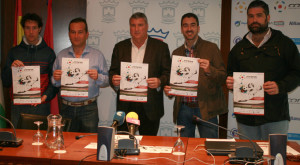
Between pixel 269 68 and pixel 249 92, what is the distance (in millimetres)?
388

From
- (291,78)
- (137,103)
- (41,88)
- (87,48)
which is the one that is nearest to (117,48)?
(87,48)

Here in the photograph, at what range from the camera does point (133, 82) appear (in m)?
4.03

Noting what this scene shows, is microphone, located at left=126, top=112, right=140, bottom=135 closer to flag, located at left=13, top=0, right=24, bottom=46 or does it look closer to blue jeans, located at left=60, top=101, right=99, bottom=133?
blue jeans, located at left=60, top=101, right=99, bottom=133

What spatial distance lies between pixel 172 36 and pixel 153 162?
9.55 feet

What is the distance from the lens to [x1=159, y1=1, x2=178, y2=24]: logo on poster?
195 inches

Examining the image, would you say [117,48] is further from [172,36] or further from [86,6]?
[86,6]

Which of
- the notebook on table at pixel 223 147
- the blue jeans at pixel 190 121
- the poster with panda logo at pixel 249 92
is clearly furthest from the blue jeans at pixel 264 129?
the notebook on table at pixel 223 147

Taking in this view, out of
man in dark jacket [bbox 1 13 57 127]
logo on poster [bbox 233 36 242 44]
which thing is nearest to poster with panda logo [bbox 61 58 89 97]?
man in dark jacket [bbox 1 13 57 127]

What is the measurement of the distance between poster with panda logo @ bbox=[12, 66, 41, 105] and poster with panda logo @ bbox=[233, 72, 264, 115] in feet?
8.56

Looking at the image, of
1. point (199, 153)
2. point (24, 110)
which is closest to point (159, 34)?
point (24, 110)

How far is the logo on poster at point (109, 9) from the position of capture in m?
5.07

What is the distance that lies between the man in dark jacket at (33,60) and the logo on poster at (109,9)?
106 centimetres

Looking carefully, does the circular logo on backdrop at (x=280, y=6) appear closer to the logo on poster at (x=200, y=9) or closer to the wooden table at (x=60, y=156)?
the logo on poster at (x=200, y=9)

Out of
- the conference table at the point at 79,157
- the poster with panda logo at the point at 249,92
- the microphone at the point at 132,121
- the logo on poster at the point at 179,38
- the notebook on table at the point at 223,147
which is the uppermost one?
the logo on poster at the point at 179,38
